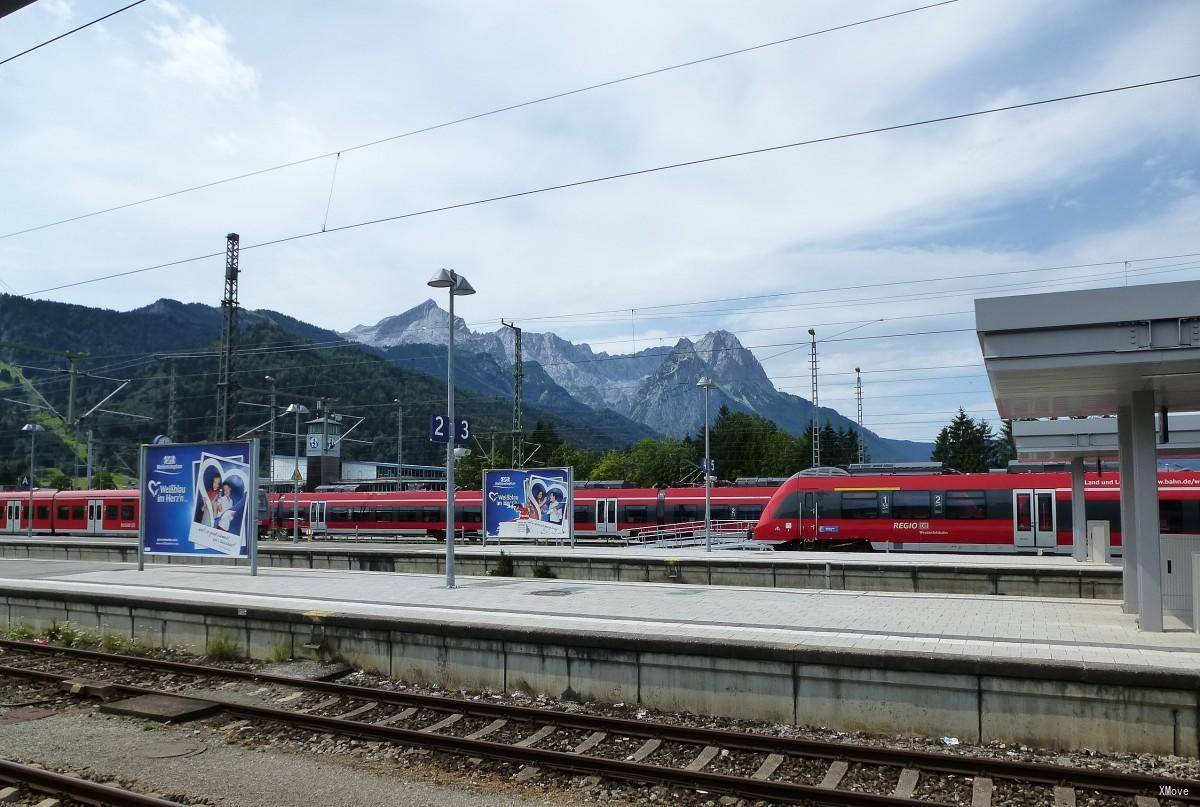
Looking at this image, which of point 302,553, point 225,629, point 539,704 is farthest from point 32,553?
point 539,704

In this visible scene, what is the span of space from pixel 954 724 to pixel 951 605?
18.7ft

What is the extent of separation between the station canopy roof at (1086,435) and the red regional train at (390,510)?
17660mm

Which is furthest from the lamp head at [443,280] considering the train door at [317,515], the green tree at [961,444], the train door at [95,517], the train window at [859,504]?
the green tree at [961,444]

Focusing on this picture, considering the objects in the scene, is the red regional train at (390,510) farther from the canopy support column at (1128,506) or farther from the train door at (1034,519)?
the canopy support column at (1128,506)

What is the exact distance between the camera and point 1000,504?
87.9 feet

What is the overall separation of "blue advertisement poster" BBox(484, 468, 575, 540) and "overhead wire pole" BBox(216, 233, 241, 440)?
12.1 m

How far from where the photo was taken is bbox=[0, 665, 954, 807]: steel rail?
265 inches

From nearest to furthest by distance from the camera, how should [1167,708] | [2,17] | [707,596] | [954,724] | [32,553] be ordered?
[2,17] < [1167,708] < [954,724] < [707,596] < [32,553]

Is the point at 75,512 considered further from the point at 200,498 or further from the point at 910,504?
the point at 910,504

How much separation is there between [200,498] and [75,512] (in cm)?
3449

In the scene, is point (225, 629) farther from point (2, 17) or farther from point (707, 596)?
point (2, 17)

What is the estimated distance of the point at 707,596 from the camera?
48.7ft

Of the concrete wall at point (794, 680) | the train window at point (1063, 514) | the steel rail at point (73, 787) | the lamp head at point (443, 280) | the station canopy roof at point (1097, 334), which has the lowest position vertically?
the steel rail at point (73, 787)

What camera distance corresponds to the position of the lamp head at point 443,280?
52.4 feet
